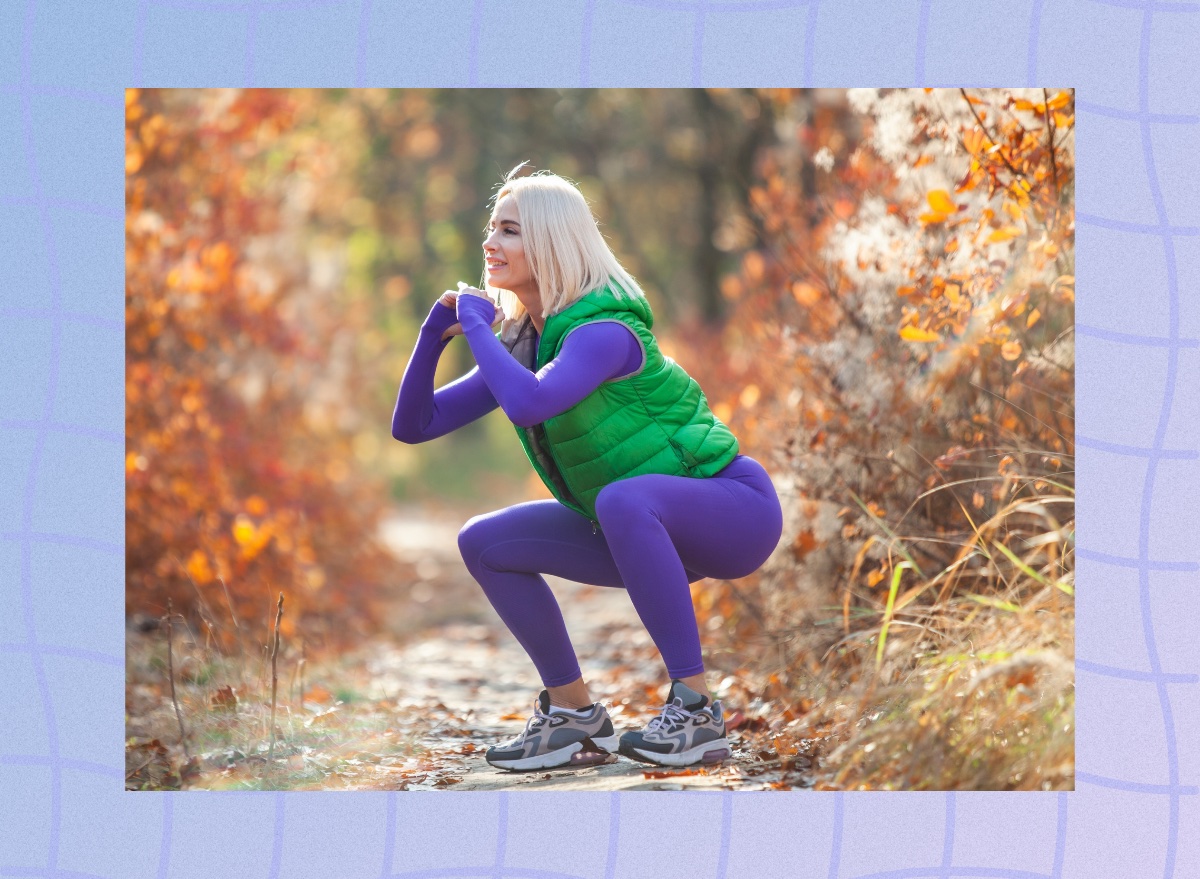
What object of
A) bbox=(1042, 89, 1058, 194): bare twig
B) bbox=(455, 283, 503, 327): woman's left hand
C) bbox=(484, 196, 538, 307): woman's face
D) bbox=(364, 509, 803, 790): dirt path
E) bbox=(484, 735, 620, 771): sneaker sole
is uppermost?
bbox=(1042, 89, 1058, 194): bare twig

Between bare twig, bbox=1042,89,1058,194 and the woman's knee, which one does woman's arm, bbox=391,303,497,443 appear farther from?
bare twig, bbox=1042,89,1058,194

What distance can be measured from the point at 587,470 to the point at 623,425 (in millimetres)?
136

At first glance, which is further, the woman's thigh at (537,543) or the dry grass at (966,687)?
the woman's thigh at (537,543)

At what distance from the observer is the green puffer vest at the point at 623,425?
283cm

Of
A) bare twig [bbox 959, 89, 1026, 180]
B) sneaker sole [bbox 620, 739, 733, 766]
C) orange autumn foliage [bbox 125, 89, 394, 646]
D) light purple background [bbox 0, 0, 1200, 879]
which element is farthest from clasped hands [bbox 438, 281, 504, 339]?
orange autumn foliage [bbox 125, 89, 394, 646]

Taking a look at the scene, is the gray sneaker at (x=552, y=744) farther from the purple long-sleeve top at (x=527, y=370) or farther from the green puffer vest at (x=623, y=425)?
the purple long-sleeve top at (x=527, y=370)

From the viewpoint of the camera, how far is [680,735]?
110 inches

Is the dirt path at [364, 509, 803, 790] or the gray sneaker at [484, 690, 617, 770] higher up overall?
the gray sneaker at [484, 690, 617, 770]

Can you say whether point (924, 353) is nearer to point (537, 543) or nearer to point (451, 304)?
point (537, 543)

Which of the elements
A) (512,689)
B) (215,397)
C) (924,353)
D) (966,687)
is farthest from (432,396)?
(215,397)

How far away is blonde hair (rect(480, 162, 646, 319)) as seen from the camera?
2.84m

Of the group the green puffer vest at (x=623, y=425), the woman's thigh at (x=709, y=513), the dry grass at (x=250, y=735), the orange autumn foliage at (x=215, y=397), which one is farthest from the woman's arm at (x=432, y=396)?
the orange autumn foliage at (x=215, y=397)

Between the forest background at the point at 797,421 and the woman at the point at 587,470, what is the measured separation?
0.45m

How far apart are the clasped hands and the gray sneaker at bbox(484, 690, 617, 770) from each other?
95 cm
